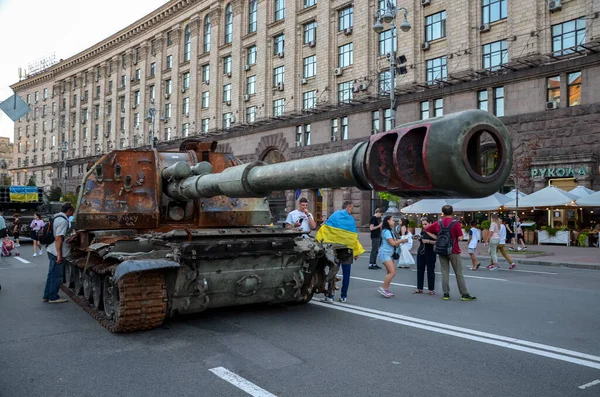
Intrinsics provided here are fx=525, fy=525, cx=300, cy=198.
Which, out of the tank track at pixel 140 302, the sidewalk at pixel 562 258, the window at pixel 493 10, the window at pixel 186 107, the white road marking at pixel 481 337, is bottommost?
the sidewalk at pixel 562 258

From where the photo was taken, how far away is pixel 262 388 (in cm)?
450

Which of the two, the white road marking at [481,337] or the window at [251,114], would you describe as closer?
the white road marking at [481,337]

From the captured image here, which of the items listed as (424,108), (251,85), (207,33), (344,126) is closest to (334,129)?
(344,126)

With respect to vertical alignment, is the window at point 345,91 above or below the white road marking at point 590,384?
above

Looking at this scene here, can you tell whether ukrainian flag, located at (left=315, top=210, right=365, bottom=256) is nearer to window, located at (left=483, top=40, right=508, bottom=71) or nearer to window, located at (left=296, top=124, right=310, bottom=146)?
window, located at (left=483, top=40, right=508, bottom=71)

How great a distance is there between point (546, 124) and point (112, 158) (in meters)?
21.1

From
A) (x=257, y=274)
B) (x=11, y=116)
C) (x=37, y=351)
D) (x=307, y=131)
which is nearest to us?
(x=37, y=351)

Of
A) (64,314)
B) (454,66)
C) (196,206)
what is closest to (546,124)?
(454,66)

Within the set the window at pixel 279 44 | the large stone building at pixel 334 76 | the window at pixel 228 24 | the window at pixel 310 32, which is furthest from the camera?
the window at pixel 228 24

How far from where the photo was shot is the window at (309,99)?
3541 centimetres

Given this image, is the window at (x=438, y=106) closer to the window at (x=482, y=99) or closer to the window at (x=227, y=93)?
the window at (x=482, y=99)

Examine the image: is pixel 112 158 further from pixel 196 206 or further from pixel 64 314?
pixel 64 314

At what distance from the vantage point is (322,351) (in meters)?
5.69

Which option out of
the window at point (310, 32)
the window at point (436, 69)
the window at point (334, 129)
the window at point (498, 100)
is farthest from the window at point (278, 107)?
Result: the window at point (498, 100)
